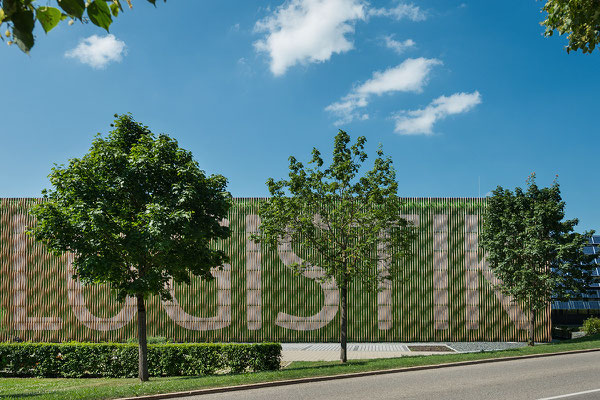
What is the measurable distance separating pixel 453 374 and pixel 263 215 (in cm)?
807

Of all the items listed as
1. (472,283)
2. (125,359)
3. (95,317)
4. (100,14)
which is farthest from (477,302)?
(100,14)

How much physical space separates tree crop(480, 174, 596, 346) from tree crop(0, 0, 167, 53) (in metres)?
21.5

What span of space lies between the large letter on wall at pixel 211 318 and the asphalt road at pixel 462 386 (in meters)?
13.7

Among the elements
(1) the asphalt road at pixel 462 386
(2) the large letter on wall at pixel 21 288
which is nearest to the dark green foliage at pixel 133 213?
(1) the asphalt road at pixel 462 386

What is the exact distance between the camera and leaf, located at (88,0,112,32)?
98.7 inches

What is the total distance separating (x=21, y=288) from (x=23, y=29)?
91.4 ft

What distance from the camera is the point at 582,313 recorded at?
32.0m

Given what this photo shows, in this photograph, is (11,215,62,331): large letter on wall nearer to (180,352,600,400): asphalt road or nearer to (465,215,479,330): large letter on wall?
(180,352,600,400): asphalt road

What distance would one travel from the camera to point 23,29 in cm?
229

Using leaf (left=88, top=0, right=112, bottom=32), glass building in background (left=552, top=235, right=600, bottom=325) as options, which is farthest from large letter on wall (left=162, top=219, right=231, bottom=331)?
glass building in background (left=552, top=235, right=600, bottom=325)

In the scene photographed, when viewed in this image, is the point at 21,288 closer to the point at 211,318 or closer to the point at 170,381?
the point at 211,318

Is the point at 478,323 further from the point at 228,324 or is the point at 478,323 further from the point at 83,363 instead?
the point at 83,363

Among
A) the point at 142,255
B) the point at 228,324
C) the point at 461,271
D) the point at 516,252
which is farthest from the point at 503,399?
the point at 228,324

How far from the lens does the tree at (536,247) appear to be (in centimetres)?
2055
